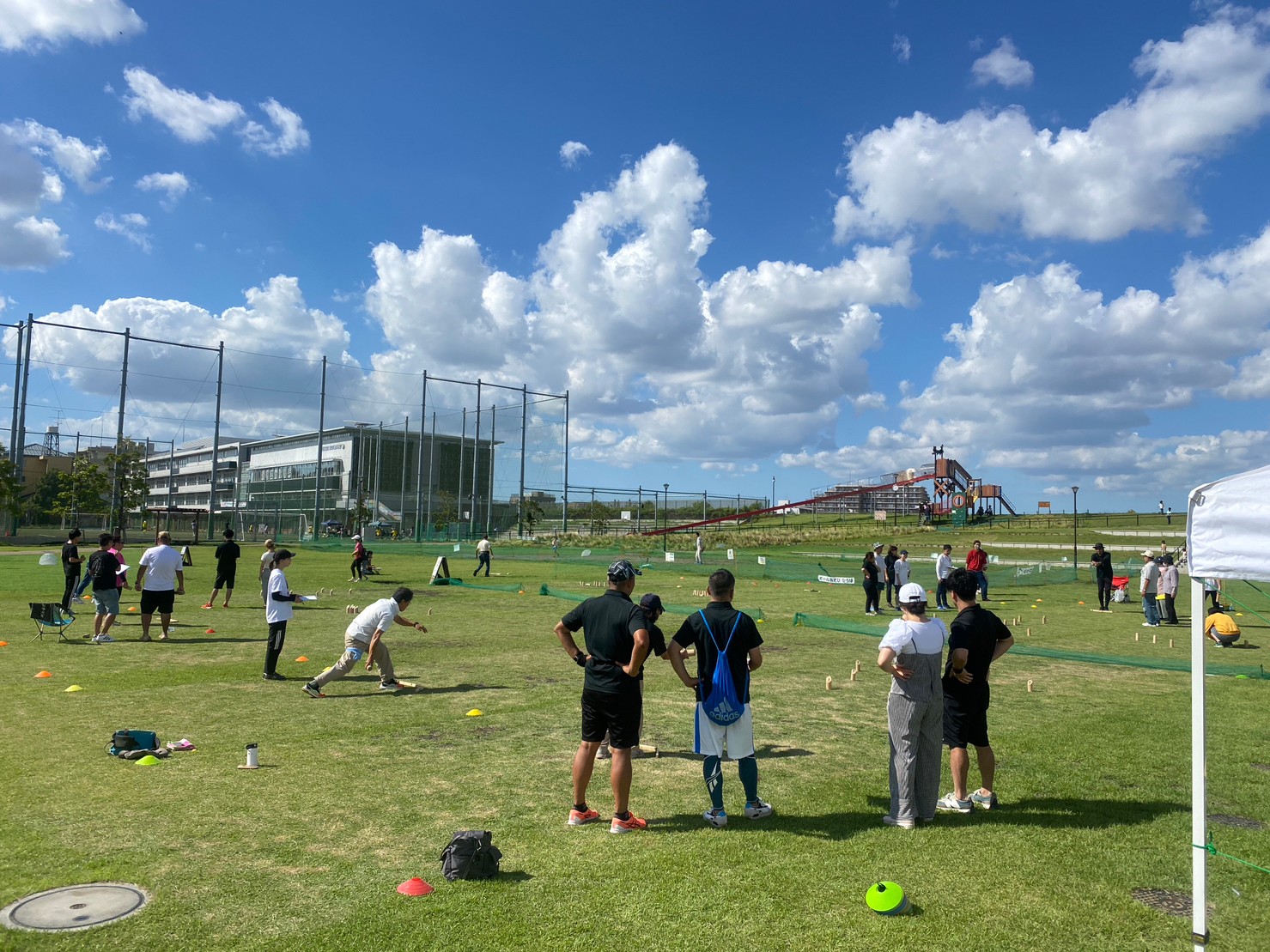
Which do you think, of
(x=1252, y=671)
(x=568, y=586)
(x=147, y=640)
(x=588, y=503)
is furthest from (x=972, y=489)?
(x=147, y=640)

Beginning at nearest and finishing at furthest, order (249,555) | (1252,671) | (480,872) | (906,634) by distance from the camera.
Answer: (480,872) < (906,634) < (1252,671) < (249,555)

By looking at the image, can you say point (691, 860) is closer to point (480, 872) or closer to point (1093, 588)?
point (480, 872)

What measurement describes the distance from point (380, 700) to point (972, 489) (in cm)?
8059

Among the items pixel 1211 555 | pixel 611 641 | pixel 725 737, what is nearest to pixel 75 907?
pixel 611 641

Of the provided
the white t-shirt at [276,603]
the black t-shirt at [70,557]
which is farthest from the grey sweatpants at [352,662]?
the black t-shirt at [70,557]

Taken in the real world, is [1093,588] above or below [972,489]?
below

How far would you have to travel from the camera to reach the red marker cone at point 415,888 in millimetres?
5164

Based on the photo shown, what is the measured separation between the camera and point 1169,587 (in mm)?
21719

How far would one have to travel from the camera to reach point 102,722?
30.7 feet

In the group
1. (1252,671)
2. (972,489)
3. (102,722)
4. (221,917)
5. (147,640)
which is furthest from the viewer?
(972,489)

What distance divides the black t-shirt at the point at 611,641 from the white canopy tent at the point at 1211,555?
341 cm

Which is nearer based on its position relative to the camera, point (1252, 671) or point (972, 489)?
point (1252, 671)

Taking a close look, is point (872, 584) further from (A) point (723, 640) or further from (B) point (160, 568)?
(A) point (723, 640)

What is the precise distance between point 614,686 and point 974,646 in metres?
2.97
